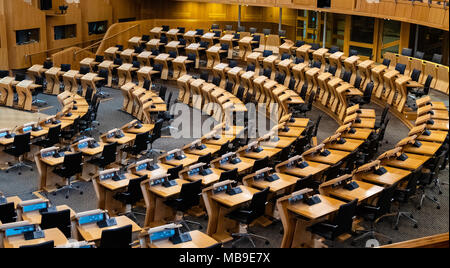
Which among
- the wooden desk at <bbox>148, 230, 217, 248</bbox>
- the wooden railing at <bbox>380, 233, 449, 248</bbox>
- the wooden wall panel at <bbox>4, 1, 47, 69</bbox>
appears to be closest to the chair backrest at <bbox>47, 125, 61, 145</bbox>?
the wooden desk at <bbox>148, 230, 217, 248</bbox>

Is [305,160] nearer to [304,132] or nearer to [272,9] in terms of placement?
[304,132]

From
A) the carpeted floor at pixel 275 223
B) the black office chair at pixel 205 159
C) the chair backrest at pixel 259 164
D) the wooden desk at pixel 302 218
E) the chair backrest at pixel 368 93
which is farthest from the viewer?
the chair backrest at pixel 368 93

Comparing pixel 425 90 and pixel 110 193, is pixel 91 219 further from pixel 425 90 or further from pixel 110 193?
pixel 425 90

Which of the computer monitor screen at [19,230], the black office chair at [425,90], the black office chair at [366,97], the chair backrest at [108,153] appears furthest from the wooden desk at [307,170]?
the black office chair at [425,90]

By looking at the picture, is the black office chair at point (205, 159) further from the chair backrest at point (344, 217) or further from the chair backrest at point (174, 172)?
the chair backrest at point (344, 217)

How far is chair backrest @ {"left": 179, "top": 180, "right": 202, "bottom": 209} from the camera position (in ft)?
27.1

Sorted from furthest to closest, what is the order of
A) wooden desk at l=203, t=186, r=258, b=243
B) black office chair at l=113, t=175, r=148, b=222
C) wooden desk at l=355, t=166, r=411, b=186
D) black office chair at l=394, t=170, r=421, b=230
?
black office chair at l=113, t=175, r=148, b=222 → wooden desk at l=355, t=166, r=411, b=186 → black office chair at l=394, t=170, r=421, b=230 → wooden desk at l=203, t=186, r=258, b=243

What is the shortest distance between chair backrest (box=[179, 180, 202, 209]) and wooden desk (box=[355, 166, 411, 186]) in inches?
99.2

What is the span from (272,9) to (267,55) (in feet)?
28.9

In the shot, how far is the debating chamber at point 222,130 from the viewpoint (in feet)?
25.6

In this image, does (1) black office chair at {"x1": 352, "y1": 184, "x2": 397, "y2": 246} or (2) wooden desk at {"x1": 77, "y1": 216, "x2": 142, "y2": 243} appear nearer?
(2) wooden desk at {"x1": 77, "y1": 216, "x2": 142, "y2": 243}

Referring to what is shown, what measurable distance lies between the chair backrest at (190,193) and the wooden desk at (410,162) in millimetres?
3285

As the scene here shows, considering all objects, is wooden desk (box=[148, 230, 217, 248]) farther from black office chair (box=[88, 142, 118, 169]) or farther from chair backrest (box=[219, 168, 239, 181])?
black office chair (box=[88, 142, 118, 169])
